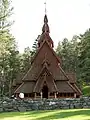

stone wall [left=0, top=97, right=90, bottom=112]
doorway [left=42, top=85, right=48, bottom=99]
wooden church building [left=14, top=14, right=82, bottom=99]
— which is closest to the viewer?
stone wall [left=0, top=97, right=90, bottom=112]

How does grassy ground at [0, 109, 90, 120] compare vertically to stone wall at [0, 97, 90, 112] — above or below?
below

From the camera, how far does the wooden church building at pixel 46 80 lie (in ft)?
144

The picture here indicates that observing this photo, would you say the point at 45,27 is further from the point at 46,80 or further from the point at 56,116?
the point at 56,116

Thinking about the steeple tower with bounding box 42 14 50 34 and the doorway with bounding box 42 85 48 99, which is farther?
the steeple tower with bounding box 42 14 50 34

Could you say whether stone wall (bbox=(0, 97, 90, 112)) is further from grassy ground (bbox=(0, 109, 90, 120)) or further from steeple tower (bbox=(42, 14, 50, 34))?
steeple tower (bbox=(42, 14, 50, 34))

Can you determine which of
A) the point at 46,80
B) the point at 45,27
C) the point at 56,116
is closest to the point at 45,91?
the point at 46,80

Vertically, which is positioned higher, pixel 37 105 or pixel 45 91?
pixel 45 91

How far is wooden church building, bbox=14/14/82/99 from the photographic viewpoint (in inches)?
1726

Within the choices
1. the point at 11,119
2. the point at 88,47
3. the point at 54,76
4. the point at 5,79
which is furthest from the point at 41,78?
the point at 5,79

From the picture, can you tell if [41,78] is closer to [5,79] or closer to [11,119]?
[11,119]

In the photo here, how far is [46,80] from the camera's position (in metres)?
44.2

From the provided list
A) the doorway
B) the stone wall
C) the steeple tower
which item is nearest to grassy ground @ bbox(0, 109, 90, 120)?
the stone wall

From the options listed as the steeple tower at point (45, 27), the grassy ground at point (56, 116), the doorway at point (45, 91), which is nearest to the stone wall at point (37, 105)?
the grassy ground at point (56, 116)

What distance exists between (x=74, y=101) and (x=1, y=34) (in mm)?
A: 13104
